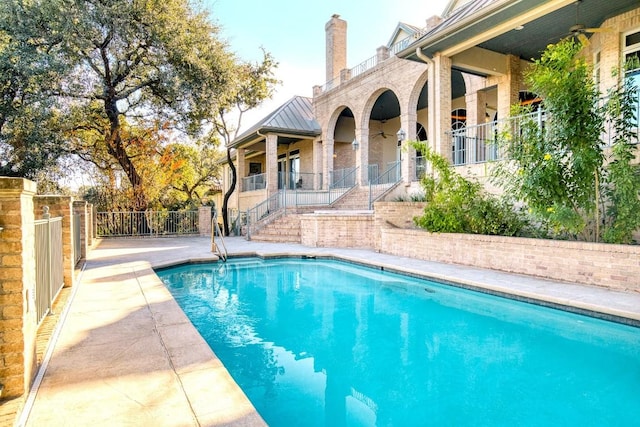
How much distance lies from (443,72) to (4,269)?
414 inches

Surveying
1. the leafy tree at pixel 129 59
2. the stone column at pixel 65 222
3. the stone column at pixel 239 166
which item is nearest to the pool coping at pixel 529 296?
the stone column at pixel 65 222

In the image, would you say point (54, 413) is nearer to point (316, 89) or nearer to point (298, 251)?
point (298, 251)

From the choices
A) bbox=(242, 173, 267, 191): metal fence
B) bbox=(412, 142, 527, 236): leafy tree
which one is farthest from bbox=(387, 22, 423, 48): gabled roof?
bbox=(412, 142, 527, 236): leafy tree

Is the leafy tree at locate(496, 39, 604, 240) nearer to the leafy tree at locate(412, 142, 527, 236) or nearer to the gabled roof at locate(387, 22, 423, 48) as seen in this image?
the leafy tree at locate(412, 142, 527, 236)

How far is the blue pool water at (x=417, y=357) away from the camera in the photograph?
10.4 feet

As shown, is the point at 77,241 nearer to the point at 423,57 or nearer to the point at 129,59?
the point at 129,59

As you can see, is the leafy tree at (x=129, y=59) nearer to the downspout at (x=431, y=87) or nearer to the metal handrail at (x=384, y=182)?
the metal handrail at (x=384, y=182)

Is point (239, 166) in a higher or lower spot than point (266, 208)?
higher

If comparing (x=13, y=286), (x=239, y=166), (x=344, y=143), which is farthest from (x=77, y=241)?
(x=344, y=143)

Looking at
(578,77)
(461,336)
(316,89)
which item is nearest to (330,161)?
(316,89)

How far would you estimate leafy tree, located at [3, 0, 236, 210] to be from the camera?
39.5 feet

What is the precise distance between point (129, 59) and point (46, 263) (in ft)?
40.4

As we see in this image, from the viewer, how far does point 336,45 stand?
19.5 m

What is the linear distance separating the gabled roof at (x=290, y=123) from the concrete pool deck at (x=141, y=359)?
1229 centimetres
